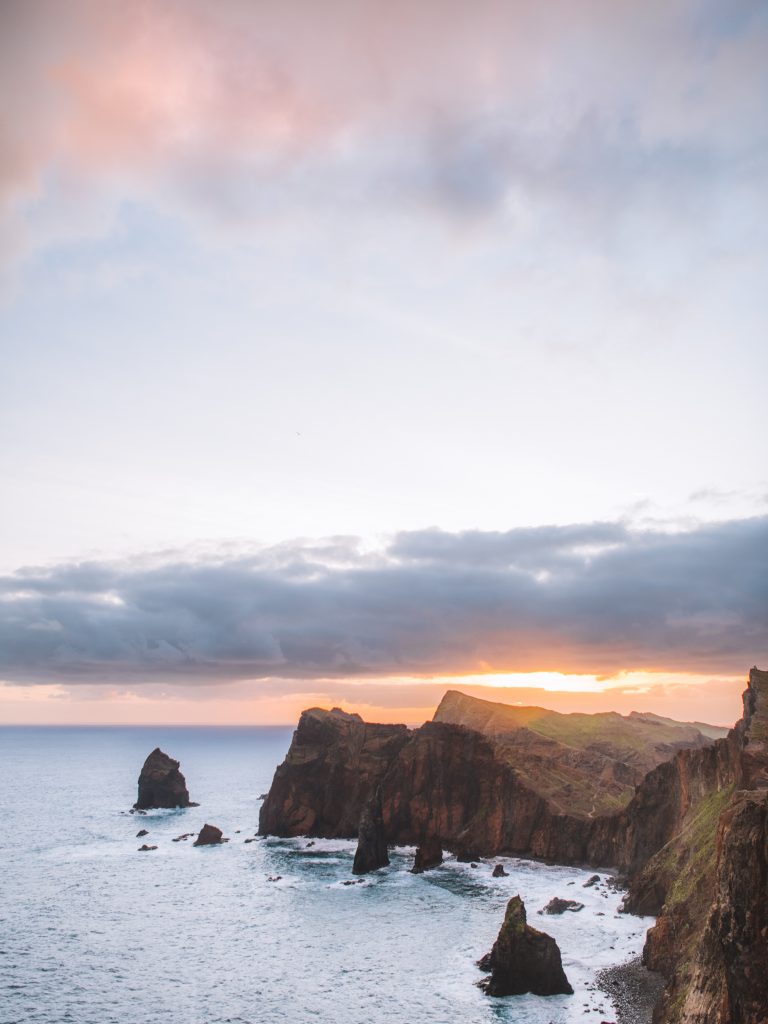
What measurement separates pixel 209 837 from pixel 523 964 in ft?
338

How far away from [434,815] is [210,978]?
245ft

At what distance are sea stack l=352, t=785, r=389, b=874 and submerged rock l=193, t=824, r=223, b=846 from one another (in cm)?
4281

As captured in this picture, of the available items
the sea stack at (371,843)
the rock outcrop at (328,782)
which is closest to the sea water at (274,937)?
the sea stack at (371,843)

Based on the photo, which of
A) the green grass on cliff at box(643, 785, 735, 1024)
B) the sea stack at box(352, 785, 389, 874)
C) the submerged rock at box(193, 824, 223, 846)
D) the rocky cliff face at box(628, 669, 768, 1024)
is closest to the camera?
the rocky cliff face at box(628, 669, 768, 1024)

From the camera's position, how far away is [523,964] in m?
68.1

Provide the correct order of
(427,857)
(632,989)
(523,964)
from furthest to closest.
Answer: (427,857) → (523,964) → (632,989)

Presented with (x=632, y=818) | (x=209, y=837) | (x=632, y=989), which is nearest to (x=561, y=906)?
(x=632, y=818)

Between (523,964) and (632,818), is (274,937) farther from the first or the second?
(632,818)

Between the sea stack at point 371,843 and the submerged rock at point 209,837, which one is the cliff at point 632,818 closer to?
the submerged rock at point 209,837

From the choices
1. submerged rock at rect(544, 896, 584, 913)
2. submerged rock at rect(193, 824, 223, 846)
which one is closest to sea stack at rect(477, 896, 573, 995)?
submerged rock at rect(544, 896, 584, 913)

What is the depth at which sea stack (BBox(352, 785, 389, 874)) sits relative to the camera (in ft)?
401

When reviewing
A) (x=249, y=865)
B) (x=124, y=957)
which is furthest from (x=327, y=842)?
(x=124, y=957)

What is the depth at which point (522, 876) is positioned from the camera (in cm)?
12000

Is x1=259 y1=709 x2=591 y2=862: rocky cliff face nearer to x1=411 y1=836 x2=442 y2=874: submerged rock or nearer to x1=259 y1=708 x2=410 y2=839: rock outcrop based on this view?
x1=259 y1=708 x2=410 y2=839: rock outcrop
